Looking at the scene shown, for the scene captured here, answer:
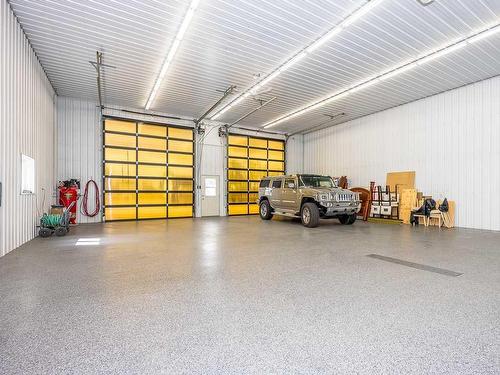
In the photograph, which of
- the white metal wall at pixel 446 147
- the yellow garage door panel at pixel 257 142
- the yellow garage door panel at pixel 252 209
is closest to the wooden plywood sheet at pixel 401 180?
the white metal wall at pixel 446 147

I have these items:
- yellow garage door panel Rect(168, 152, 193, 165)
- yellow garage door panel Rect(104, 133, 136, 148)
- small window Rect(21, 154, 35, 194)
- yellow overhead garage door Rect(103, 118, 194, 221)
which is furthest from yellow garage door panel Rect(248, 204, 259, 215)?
small window Rect(21, 154, 35, 194)

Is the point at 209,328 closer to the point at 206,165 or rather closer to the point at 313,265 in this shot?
the point at 313,265

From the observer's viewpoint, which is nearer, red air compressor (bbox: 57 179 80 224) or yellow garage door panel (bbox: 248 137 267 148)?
red air compressor (bbox: 57 179 80 224)

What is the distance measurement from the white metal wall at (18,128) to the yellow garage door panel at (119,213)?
9.42 ft

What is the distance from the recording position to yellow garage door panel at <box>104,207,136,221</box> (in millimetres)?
11000

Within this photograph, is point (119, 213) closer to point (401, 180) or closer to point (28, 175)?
point (28, 175)

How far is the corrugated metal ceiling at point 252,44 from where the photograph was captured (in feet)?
17.9

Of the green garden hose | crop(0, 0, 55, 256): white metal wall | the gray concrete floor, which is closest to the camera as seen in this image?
the gray concrete floor

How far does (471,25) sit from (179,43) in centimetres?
633

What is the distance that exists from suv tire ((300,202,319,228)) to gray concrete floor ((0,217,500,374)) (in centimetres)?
380

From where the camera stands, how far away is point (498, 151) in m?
8.20

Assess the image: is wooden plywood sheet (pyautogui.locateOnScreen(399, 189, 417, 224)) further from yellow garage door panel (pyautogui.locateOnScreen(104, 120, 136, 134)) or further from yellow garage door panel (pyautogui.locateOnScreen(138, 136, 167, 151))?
yellow garage door panel (pyautogui.locateOnScreen(104, 120, 136, 134))

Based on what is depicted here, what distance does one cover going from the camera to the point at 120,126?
1131 cm

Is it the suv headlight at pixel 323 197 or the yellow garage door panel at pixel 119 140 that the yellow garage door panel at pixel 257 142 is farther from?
the suv headlight at pixel 323 197
